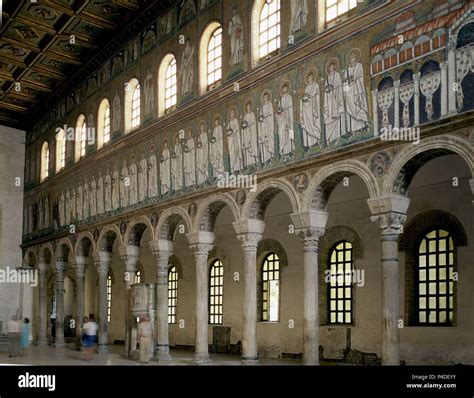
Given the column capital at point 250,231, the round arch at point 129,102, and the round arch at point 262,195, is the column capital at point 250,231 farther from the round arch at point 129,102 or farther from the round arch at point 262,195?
the round arch at point 129,102

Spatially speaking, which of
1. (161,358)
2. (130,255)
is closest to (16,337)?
(130,255)

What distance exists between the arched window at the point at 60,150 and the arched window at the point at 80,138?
5.37 feet

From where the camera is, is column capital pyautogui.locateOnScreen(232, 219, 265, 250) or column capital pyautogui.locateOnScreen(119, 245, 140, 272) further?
column capital pyautogui.locateOnScreen(119, 245, 140, 272)

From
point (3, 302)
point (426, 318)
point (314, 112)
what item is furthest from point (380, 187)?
point (3, 302)

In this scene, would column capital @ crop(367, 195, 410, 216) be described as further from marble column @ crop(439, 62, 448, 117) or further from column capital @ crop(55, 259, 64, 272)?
column capital @ crop(55, 259, 64, 272)

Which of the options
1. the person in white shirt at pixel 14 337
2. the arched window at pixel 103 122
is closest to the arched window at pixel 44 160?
the arched window at pixel 103 122

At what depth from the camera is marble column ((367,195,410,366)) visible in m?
12.9

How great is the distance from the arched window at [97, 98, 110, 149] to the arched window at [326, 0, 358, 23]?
1202cm

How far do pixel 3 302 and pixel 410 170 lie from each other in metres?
24.6

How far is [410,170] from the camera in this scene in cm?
1304

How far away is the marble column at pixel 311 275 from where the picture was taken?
14.8 meters

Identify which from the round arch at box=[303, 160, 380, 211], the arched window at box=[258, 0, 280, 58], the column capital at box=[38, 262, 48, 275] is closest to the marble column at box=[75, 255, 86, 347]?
the column capital at box=[38, 262, 48, 275]

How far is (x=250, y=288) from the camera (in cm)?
1694

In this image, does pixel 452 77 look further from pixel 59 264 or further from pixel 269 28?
pixel 59 264
